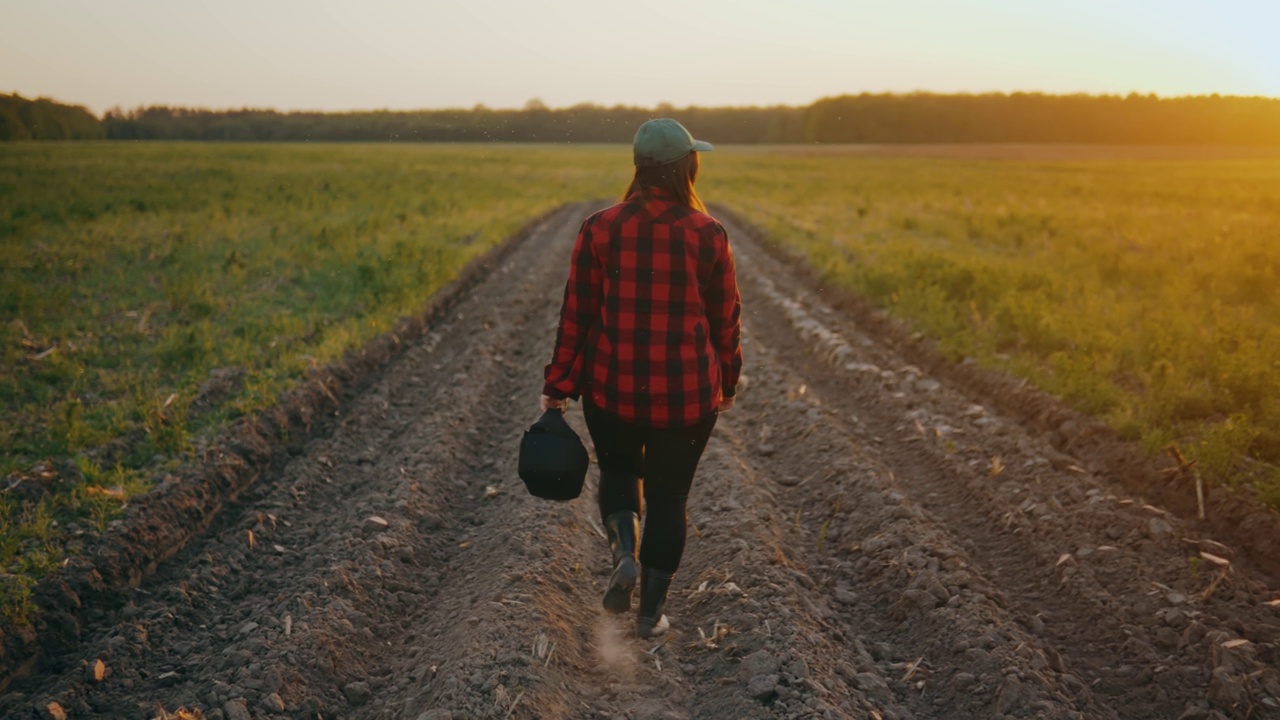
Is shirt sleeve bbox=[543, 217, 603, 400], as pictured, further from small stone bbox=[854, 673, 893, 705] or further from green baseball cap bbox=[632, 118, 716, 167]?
small stone bbox=[854, 673, 893, 705]

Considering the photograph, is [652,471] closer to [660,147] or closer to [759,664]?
[759,664]

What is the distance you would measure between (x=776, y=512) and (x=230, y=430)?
393cm

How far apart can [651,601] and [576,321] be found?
1.34 m

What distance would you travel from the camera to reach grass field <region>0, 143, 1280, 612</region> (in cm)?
579

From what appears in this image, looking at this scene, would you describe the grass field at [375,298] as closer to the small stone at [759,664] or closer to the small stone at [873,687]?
the small stone at [873,687]

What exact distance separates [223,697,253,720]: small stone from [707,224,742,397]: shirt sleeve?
227 cm

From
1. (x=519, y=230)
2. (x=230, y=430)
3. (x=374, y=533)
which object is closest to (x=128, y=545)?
(x=374, y=533)

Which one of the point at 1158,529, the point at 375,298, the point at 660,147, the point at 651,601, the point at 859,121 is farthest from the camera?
the point at 859,121

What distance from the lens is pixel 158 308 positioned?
32.4 feet

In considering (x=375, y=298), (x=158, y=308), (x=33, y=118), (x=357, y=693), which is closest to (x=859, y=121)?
(x=33, y=118)

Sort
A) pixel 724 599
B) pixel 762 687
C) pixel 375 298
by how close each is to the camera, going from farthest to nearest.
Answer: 1. pixel 375 298
2. pixel 724 599
3. pixel 762 687

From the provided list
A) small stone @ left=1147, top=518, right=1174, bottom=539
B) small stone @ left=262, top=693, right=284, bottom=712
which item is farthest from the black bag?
small stone @ left=1147, top=518, right=1174, bottom=539

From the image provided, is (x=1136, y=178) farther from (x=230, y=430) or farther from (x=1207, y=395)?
(x=230, y=430)

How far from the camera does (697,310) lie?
3.22 m
